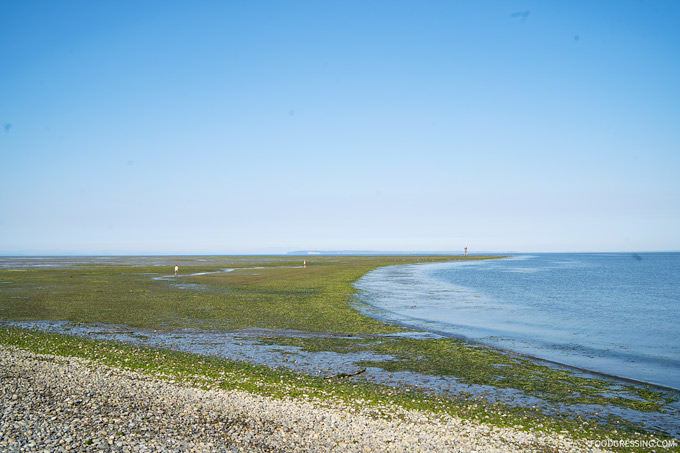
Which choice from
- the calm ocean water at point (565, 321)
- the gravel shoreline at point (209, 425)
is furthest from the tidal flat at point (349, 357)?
the calm ocean water at point (565, 321)

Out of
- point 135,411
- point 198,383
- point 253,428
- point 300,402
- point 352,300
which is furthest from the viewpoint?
point 352,300

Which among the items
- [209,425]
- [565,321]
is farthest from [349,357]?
[565,321]

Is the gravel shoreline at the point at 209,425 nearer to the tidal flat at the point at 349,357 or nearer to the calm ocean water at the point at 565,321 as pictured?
the tidal flat at the point at 349,357

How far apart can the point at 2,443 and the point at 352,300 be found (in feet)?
103

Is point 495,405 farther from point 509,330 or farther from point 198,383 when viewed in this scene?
point 509,330

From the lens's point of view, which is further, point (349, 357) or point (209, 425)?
point (349, 357)

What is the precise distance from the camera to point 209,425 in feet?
37.8

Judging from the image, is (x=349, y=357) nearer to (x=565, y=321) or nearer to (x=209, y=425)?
(x=209, y=425)

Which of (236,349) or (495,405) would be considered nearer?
(495,405)

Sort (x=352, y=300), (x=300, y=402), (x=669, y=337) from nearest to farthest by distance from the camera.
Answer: (x=300, y=402)
(x=669, y=337)
(x=352, y=300)

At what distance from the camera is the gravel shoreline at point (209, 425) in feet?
34.1

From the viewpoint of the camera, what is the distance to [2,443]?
998 centimetres

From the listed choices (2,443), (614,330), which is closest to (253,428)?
(2,443)

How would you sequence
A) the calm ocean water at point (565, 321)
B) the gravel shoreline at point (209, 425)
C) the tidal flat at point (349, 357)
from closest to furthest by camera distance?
the gravel shoreline at point (209, 425) < the tidal flat at point (349, 357) < the calm ocean water at point (565, 321)
